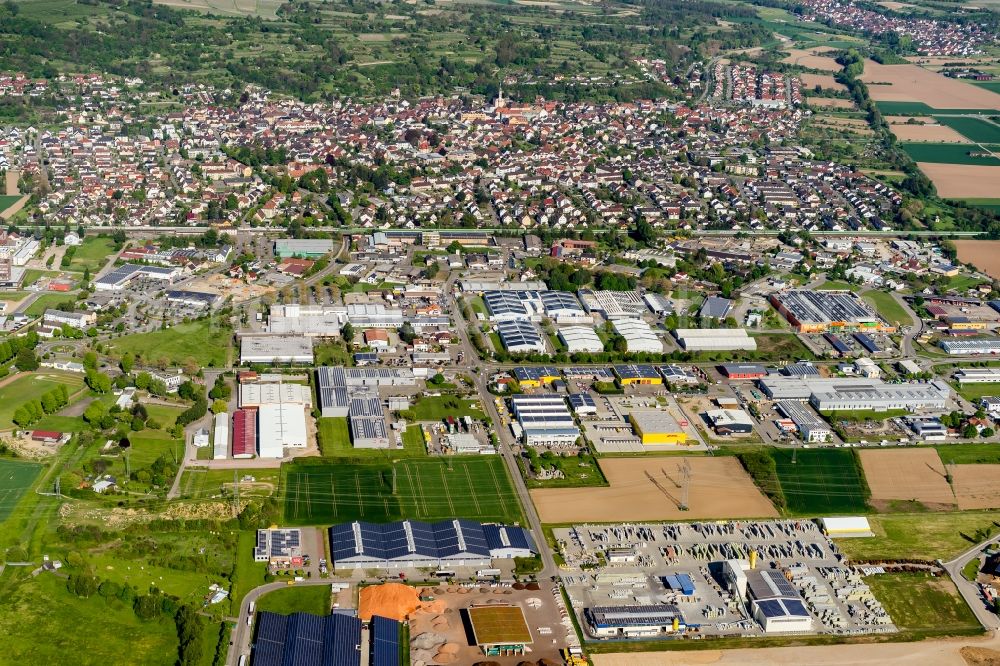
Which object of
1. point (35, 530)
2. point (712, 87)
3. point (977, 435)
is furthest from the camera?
point (712, 87)

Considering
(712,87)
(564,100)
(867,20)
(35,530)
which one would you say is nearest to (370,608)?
(35,530)

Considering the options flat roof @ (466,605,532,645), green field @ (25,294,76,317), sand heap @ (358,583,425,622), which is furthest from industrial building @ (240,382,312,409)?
flat roof @ (466,605,532,645)

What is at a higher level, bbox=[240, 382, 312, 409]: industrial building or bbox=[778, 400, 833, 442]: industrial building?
bbox=[778, 400, 833, 442]: industrial building

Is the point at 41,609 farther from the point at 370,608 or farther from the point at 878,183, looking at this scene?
the point at 878,183

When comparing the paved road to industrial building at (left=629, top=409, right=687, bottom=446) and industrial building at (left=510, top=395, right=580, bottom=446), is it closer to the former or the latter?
industrial building at (left=629, top=409, right=687, bottom=446)

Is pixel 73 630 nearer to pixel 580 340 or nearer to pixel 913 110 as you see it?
pixel 580 340

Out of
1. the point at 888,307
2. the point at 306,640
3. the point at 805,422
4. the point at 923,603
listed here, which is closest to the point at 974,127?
the point at 888,307

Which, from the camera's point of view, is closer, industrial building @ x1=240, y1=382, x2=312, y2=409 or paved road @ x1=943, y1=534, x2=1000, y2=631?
paved road @ x1=943, y1=534, x2=1000, y2=631
